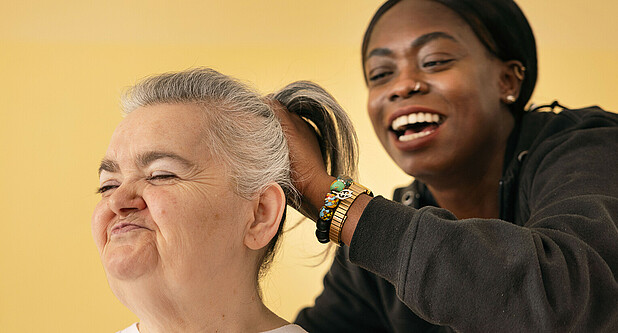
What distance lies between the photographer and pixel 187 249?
1.36 m

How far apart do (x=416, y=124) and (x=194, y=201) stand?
0.76m

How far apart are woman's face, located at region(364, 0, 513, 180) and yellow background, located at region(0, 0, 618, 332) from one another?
116 centimetres

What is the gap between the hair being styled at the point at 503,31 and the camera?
1929 millimetres

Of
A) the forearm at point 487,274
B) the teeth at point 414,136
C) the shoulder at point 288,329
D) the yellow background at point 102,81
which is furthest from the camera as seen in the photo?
the yellow background at point 102,81

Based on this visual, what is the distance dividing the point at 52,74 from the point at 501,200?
2.32 meters

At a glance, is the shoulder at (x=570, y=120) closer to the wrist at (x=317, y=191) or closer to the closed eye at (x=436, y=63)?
the closed eye at (x=436, y=63)

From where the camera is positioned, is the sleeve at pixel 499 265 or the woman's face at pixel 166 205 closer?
the sleeve at pixel 499 265

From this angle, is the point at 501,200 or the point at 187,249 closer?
the point at 187,249

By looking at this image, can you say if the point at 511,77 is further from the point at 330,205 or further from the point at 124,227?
the point at 124,227

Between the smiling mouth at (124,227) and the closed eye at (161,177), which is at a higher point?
the closed eye at (161,177)

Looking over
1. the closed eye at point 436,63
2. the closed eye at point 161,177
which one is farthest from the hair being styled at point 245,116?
the closed eye at point 436,63

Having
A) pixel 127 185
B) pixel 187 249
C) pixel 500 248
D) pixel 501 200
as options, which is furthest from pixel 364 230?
pixel 501 200

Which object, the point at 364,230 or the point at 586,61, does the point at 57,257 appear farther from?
the point at 586,61

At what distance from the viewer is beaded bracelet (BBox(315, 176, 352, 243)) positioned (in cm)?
139
